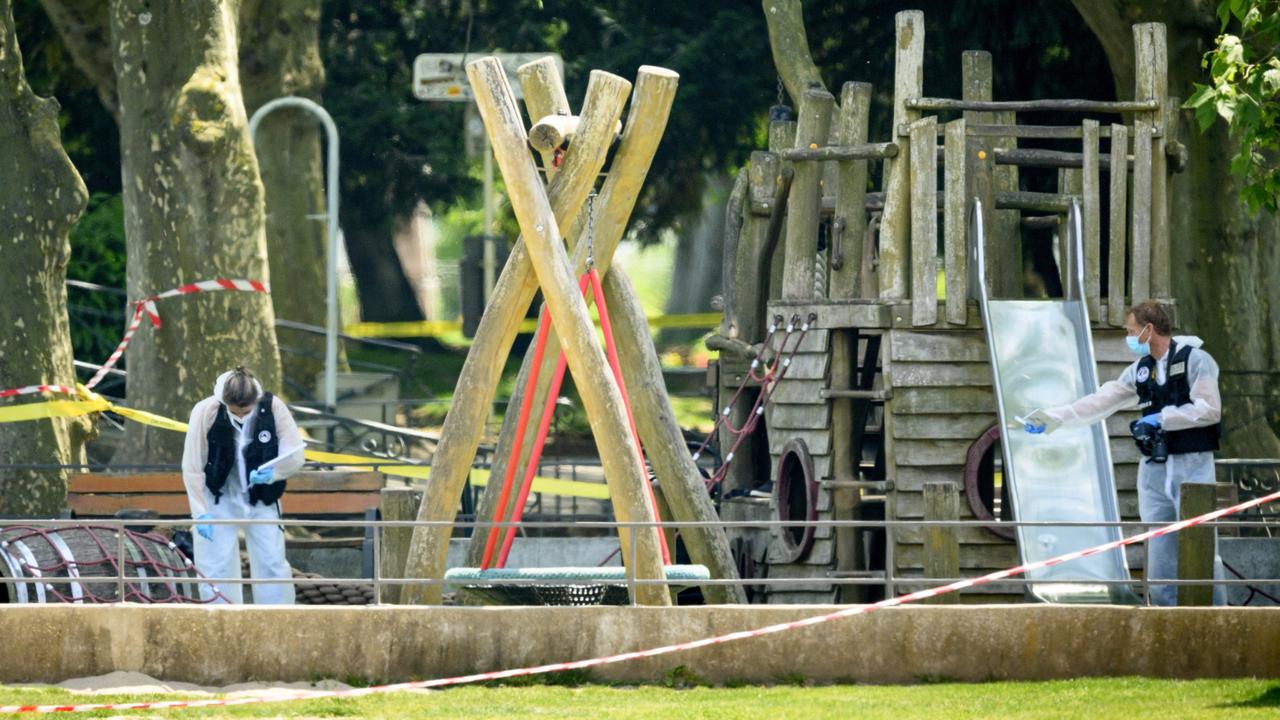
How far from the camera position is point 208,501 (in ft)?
40.7

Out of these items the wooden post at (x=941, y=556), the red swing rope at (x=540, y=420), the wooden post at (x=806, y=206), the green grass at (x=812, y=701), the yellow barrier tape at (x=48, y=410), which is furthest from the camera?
the yellow barrier tape at (x=48, y=410)

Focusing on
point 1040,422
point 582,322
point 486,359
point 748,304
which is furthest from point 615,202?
point 748,304

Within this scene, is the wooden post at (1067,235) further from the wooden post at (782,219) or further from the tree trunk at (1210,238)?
the tree trunk at (1210,238)

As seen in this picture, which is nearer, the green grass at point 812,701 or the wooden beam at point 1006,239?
the green grass at point 812,701

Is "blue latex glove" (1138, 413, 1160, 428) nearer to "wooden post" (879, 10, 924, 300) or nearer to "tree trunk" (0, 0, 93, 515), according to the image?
"wooden post" (879, 10, 924, 300)

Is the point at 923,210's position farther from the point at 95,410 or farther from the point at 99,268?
the point at 99,268

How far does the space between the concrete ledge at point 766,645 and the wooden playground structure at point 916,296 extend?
1.77m

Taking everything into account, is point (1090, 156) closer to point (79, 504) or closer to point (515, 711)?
point (515, 711)

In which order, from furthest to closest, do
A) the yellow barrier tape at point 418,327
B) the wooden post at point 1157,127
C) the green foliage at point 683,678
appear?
1. the yellow barrier tape at point 418,327
2. the wooden post at point 1157,127
3. the green foliage at point 683,678

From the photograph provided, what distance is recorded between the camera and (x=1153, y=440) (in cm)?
1179

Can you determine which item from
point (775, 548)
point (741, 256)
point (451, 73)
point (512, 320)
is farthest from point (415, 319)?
point (512, 320)

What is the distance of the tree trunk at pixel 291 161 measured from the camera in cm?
2484

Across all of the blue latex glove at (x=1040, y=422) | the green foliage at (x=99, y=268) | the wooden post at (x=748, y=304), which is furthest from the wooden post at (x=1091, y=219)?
the green foliage at (x=99, y=268)

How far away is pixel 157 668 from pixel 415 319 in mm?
27962
